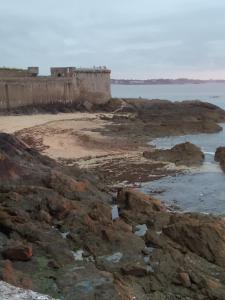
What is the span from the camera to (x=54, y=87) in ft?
132

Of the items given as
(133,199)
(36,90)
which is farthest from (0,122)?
(133,199)

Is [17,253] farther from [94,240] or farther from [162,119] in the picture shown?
[162,119]

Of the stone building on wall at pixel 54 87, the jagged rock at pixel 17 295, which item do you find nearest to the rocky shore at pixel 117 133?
the stone building on wall at pixel 54 87

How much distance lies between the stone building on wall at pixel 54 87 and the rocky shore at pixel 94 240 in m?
21.2

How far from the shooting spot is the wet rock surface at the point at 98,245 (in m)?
8.52

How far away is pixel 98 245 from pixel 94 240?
203 mm

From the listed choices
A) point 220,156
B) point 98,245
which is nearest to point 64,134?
point 220,156

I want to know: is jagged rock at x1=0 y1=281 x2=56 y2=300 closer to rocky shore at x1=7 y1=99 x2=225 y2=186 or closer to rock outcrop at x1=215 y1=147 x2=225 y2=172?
rocky shore at x1=7 y1=99 x2=225 y2=186

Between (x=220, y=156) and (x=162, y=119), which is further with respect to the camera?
(x=162, y=119)

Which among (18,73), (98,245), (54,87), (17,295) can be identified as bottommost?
(98,245)

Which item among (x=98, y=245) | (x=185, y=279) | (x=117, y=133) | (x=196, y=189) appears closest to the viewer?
(x=185, y=279)

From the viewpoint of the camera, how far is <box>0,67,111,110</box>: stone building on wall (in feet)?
122

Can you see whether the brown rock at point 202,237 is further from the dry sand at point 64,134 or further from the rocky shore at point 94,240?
the dry sand at point 64,134

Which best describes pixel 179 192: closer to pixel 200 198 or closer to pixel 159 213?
pixel 200 198
